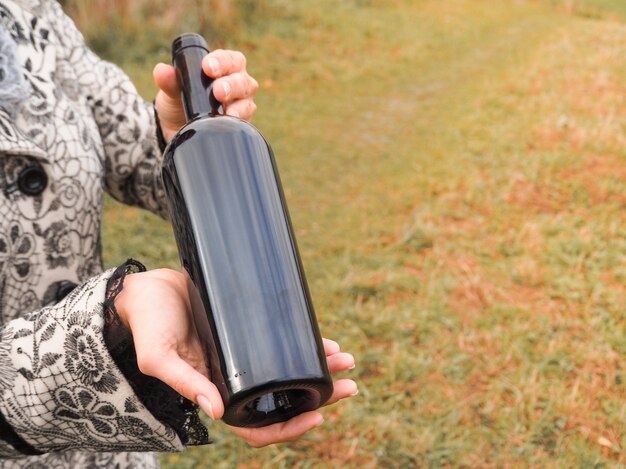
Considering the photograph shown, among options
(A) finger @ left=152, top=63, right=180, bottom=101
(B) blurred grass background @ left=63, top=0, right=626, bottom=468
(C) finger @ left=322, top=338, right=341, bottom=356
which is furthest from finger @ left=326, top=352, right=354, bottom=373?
(B) blurred grass background @ left=63, top=0, right=626, bottom=468

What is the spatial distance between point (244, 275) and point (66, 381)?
0.32m

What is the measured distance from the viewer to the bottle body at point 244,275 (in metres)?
0.75

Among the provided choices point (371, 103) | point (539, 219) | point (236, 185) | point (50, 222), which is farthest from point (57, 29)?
point (371, 103)

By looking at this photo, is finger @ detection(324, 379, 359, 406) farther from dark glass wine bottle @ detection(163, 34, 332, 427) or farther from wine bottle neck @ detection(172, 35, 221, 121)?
wine bottle neck @ detection(172, 35, 221, 121)

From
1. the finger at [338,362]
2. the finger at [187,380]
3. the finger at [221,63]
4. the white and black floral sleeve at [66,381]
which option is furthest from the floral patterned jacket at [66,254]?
the finger at [221,63]

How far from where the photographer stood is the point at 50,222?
3.64 feet

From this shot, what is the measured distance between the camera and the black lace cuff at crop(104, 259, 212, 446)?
0.85 metres

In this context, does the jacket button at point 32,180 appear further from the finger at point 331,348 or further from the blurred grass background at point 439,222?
the blurred grass background at point 439,222

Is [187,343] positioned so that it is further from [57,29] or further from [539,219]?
[539,219]

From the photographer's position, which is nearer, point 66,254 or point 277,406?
point 277,406

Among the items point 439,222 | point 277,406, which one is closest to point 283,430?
point 277,406

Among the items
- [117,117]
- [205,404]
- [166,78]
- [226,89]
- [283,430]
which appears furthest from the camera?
[117,117]

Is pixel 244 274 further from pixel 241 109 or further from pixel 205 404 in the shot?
pixel 241 109

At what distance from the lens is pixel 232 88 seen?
998 millimetres
